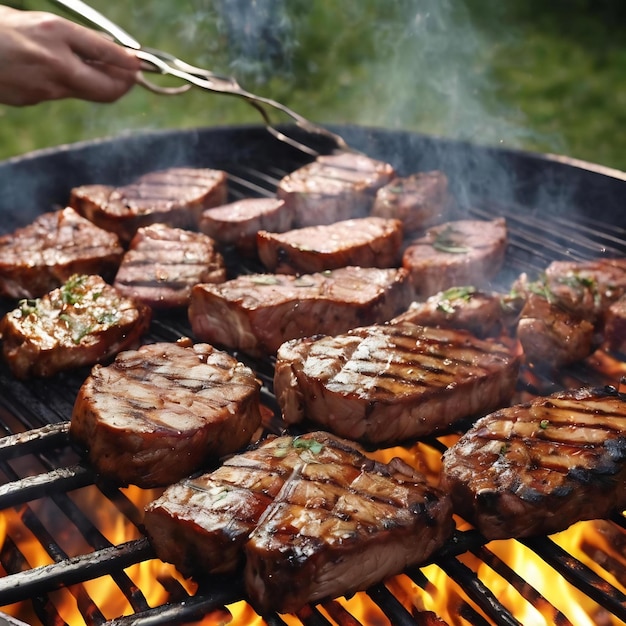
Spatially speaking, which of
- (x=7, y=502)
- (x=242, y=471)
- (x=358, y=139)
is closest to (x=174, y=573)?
(x=242, y=471)

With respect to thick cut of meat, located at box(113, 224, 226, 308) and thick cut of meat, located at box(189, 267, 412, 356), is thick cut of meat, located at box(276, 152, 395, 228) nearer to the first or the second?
thick cut of meat, located at box(113, 224, 226, 308)

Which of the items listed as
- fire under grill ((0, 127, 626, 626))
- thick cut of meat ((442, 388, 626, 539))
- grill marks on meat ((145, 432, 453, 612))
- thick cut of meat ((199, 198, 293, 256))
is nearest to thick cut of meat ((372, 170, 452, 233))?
fire under grill ((0, 127, 626, 626))

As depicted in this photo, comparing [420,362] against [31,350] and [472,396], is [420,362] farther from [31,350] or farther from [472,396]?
[31,350]

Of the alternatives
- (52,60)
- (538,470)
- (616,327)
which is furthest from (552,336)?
(52,60)

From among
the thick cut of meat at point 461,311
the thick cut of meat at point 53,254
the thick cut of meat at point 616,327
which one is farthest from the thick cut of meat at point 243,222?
the thick cut of meat at point 616,327

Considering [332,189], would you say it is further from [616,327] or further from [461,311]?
[616,327]

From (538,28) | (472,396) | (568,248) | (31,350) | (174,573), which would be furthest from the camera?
(538,28)
